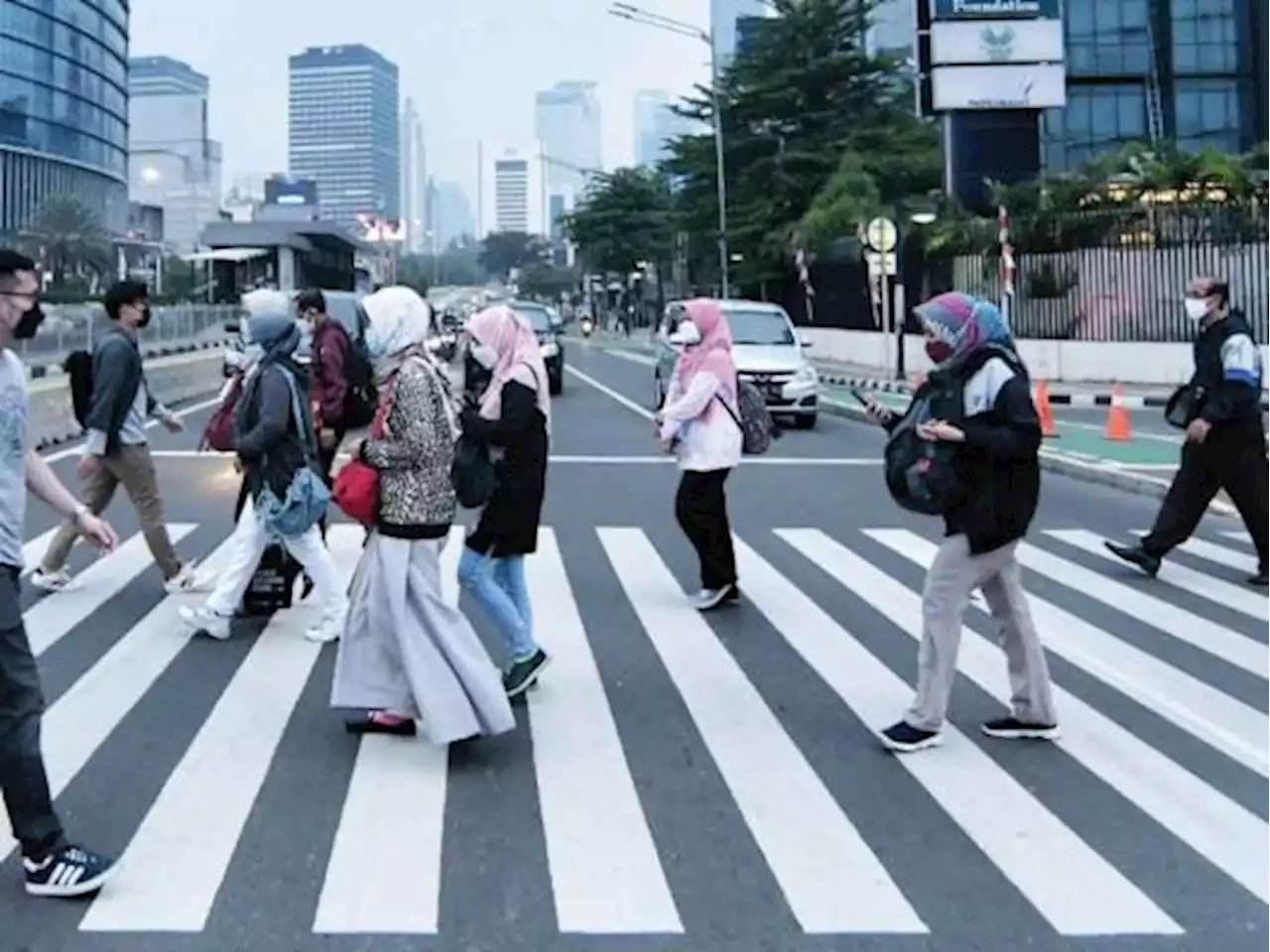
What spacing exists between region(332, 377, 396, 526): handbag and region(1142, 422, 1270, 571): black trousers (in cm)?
590

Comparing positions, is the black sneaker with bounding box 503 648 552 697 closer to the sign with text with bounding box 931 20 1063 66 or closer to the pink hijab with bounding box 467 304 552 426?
the pink hijab with bounding box 467 304 552 426

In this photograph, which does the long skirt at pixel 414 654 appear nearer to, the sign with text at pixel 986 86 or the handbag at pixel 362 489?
the handbag at pixel 362 489

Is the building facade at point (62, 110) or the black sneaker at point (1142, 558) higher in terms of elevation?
the building facade at point (62, 110)

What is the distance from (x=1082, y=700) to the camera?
716cm

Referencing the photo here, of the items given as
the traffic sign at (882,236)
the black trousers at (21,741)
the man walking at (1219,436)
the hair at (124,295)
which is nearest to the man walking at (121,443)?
the hair at (124,295)

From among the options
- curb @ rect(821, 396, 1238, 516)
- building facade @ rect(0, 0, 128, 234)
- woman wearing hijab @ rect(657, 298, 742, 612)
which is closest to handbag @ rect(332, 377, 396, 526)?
woman wearing hijab @ rect(657, 298, 742, 612)

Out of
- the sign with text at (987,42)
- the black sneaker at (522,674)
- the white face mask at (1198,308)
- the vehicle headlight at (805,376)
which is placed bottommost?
the black sneaker at (522,674)

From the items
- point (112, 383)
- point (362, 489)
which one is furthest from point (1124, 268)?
point (362, 489)

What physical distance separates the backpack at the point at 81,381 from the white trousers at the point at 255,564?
158cm

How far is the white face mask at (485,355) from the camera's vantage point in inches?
262

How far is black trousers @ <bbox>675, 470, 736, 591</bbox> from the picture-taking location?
359 inches

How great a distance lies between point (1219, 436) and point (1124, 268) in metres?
21.3

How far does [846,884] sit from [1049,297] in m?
29.2

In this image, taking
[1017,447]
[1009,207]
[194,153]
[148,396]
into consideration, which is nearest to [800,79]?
[1009,207]
